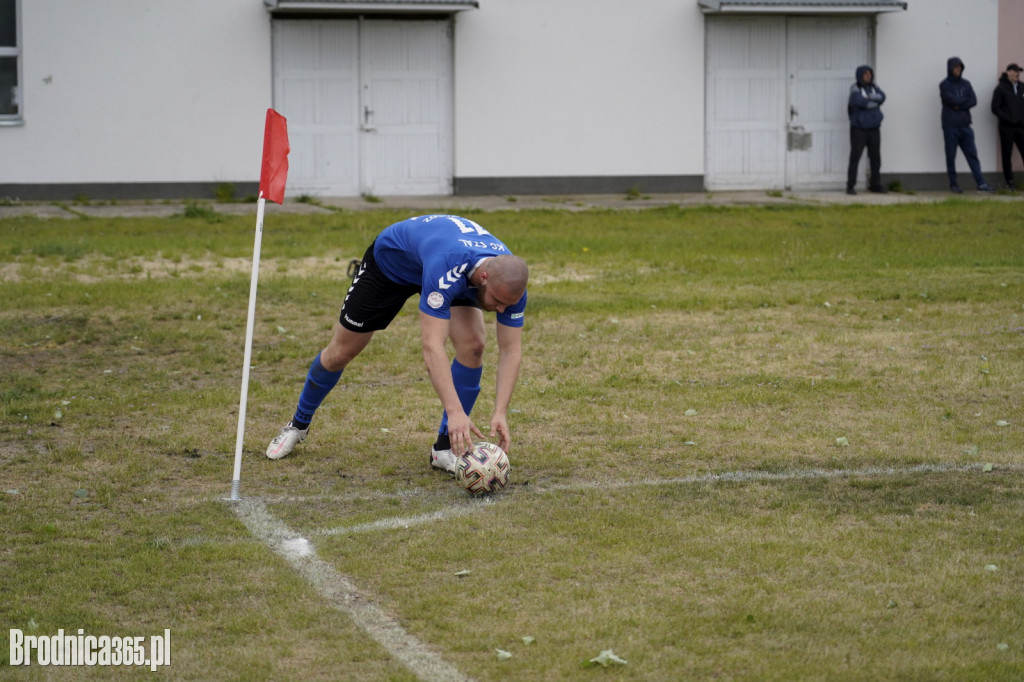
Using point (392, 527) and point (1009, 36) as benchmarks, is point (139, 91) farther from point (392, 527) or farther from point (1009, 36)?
point (392, 527)

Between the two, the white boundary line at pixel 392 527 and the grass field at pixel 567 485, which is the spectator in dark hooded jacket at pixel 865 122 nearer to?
the grass field at pixel 567 485

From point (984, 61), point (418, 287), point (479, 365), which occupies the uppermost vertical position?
point (984, 61)

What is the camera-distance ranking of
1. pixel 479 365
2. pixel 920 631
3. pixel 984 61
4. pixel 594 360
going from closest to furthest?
pixel 920 631
pixel 479 365
pixel 594 360
pixel 984 61

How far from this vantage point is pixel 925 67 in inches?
888

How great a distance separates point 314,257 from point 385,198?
7376 millimetres

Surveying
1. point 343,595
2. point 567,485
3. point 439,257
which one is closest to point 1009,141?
point 567,485

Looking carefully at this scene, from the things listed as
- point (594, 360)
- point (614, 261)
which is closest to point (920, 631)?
point (594, 360)

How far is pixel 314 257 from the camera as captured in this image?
44.9 feet

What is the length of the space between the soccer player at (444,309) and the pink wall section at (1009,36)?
19262mm

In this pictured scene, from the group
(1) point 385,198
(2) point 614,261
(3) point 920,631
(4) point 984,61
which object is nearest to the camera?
(3) point 920,631

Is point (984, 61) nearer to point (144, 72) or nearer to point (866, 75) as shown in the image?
point (866, 75)

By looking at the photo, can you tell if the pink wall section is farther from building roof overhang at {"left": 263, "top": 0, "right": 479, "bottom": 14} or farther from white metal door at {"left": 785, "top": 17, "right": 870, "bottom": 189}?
building roof overhang at {"left": 263, "top": 0, "right": 479, "bottom": 14}

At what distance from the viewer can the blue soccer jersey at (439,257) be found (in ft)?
18.1

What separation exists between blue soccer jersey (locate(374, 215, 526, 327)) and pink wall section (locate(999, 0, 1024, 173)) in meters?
19.3
